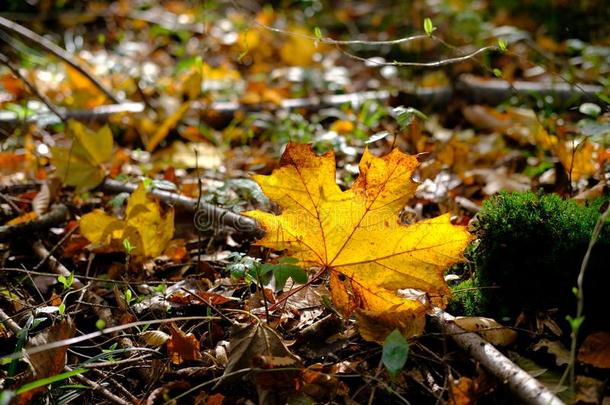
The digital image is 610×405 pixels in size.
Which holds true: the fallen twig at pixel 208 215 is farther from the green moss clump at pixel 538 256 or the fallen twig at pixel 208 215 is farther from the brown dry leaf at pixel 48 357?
the green moss clump at pixel 538 256

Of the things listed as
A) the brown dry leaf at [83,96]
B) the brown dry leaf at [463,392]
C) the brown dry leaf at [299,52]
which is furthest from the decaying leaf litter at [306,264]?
the brown dry leaf at [299,52]

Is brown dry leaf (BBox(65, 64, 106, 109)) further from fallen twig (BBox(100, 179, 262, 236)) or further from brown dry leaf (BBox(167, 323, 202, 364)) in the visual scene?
brown dry leaf (BBox(167, 323, 202, 364))

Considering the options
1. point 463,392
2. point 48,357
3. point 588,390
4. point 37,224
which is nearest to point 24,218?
point 37,224

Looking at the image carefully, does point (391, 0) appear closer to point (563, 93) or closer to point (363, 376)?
point (563, 93)

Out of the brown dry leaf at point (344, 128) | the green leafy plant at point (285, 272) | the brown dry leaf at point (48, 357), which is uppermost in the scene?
the green leafy plant at point (285, 272)

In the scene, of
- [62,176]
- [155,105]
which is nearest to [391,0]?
[155,105]

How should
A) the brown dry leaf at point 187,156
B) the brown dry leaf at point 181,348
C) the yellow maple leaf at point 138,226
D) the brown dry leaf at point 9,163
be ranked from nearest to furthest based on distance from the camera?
the brown dry leaf at point 181,348 < the yellow maple leaf at point 138,226 < the brown dry leaf at point 9,163 < the brown dry leaf at point 187,156
